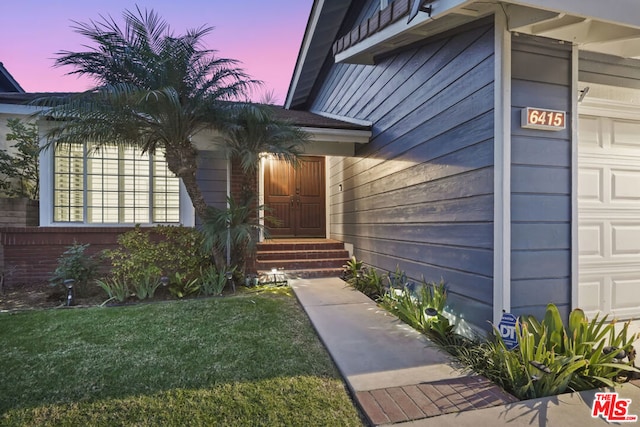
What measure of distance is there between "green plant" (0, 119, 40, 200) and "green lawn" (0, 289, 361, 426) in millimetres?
3685

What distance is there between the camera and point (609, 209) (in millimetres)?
3119

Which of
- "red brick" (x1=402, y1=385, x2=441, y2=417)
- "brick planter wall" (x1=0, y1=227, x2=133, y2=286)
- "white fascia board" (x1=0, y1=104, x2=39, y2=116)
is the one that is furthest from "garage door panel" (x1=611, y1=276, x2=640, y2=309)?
"white fascia board" (x1=0, y1=104, x2=39, y2=116)

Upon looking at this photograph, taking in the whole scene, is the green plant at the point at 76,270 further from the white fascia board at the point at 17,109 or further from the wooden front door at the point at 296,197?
the wooden front door at the point at 296,197

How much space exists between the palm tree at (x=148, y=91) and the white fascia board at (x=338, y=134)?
1.07 meters

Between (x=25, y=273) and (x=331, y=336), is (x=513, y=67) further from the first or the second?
(x=25, y=273)

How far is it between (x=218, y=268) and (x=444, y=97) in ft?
12.8

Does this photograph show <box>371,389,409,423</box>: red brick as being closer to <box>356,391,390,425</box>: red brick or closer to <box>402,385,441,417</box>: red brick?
<box>356,391,390,425</box>: red brick

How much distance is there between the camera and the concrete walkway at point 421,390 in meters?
1.84

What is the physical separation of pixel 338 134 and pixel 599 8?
142 inches

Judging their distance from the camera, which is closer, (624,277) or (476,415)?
(476,415)

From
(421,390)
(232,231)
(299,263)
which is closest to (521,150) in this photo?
(421,390)

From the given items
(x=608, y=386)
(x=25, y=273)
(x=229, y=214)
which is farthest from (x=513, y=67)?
(x=25, y=273)

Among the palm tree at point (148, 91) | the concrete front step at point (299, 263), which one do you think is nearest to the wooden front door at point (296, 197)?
the concrete front step at point (299, 263)

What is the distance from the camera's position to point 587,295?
3.01 metres
